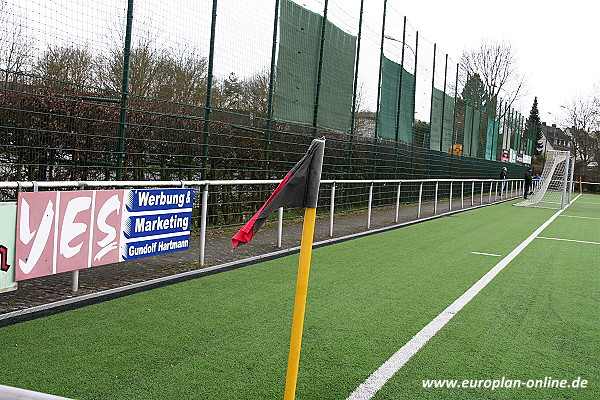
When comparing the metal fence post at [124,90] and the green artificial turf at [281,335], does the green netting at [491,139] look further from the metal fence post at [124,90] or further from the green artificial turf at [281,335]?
the metal fence post at [124,90]

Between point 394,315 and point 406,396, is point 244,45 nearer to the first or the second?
point 394,315

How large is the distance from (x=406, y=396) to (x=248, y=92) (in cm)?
822

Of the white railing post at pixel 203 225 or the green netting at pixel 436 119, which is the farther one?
the green netting at pixel 436 119

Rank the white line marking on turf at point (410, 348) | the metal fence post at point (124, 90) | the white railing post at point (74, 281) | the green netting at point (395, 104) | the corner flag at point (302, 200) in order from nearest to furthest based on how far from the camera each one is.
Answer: the corner flag at point (302, 200)
the white line marking on turf at point (410, 348)
the white railing post at point (74, 281)
the metal fence post at point (124, 90)
the green netting at point (395, 104)

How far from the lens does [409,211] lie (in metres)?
16.8

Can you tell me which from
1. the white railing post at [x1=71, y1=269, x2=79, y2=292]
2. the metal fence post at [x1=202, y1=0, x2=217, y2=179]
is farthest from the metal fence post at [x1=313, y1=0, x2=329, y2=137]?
the white railing post at [x1=71, y1=269, x2=79, y2=292]

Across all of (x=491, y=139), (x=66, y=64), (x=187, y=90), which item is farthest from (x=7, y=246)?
(x=491, y=139)

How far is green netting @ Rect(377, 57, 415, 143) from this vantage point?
17.8 metres

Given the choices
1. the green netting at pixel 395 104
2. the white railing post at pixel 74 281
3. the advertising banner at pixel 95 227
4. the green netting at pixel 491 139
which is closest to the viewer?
the advertising banner at pixel 95 227

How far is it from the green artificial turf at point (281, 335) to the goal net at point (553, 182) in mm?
17047

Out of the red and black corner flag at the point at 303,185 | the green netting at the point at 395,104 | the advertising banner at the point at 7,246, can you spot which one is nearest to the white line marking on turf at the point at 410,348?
the red and black corner flag at the point at 303,185

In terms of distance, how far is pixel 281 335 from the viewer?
4398 mm

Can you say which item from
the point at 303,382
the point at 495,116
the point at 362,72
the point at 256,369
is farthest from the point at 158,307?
the point at 495,116

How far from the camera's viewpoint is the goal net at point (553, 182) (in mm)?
23109
